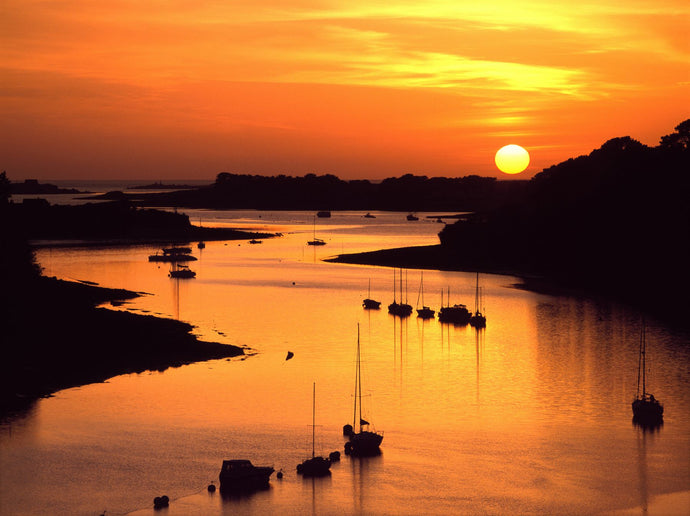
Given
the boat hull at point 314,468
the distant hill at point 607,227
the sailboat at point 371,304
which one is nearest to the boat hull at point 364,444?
the boat hull at point 314,468

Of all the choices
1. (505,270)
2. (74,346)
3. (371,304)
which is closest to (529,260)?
(505,270)

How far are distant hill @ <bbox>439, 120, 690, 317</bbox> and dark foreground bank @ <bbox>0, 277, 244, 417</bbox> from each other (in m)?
43.4

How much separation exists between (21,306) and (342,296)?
34943mm

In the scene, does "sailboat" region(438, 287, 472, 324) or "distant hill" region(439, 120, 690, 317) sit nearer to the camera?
"sailboat" region(438, 287, 472, 324)

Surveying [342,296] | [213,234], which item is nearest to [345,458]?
[342,296]

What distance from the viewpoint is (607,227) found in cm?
10100

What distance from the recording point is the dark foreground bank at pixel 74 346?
45281 millimetres

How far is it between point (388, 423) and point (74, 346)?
812 inches

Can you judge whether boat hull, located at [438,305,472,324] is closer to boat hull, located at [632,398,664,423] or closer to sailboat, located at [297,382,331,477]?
boat hull, located at [632,398,664,423]

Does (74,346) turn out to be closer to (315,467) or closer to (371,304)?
(315,467)

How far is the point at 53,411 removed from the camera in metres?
40.7

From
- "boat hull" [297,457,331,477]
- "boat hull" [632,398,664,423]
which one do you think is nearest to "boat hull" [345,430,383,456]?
"boat hull" [297,457,331,477]

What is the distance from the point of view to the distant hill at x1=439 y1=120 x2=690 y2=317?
91.1 metres

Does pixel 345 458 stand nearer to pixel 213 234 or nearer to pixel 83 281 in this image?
pixel 83 281
